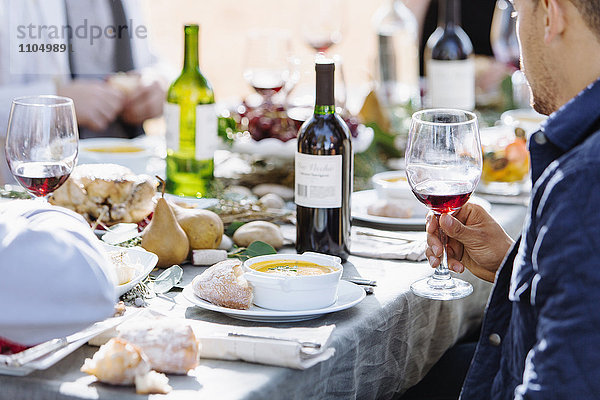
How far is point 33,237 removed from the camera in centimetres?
95

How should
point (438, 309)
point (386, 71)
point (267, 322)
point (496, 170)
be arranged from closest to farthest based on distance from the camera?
point (267, 322), point (438, 309), point (496, 170), point (386, 71)

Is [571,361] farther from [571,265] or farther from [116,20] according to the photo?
[116,20]

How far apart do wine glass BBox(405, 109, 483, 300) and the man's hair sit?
29 cm

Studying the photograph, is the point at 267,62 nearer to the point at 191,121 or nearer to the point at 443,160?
the point at 191,121

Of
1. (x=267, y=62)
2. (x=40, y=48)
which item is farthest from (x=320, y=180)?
(x=40, y=48)

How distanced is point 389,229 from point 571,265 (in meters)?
0.78

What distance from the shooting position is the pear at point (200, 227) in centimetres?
143

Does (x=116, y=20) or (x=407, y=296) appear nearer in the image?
(x=407, y=296)

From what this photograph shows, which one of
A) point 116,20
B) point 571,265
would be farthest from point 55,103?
point 116,20

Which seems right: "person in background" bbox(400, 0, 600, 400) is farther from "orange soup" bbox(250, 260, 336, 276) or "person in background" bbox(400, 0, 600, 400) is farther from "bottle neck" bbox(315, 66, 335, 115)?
"bottle neck" bbox(315, 66, 335, 115)

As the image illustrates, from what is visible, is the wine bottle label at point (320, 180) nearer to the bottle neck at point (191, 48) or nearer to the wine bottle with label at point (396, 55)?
the bottle neck at point (191, 48)

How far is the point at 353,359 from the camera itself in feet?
3.70

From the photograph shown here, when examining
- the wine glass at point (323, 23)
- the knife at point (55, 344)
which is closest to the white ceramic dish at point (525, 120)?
the wine glass at point (323, 23)

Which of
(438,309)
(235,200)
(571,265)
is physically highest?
(571,265)
